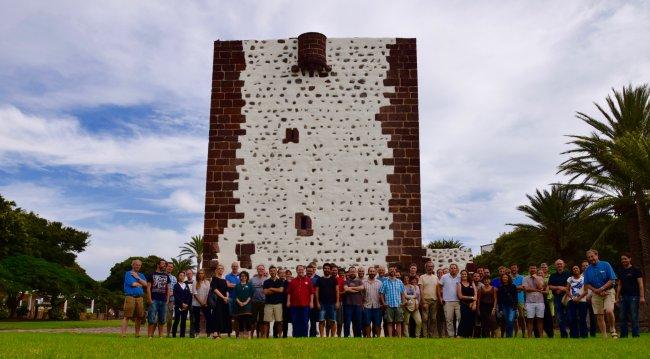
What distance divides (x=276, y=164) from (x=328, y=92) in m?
→ 2.10

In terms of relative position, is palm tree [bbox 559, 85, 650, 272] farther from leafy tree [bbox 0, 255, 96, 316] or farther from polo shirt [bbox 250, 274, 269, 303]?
leafy tree [bbox 0, 255, 96, 316]

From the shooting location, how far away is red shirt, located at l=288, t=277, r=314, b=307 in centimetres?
1055

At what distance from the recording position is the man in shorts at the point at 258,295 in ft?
35.2

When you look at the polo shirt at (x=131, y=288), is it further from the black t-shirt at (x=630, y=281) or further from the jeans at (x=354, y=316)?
the black t-shirt at (x=630, y=281)

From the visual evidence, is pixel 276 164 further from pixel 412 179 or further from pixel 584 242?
pixel 584 242

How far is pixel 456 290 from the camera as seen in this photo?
1077 cm

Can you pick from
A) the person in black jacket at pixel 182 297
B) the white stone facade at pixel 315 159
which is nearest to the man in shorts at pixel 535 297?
the white stone facade at pixel 315 159

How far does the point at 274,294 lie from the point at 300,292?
500 millimetres

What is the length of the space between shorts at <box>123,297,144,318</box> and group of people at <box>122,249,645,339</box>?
2cm

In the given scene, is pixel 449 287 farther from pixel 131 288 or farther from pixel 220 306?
pixel 131 288

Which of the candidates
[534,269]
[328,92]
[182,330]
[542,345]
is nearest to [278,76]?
[328,92]

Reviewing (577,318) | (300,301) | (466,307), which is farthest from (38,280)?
(577,318)

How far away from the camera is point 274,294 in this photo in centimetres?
1075

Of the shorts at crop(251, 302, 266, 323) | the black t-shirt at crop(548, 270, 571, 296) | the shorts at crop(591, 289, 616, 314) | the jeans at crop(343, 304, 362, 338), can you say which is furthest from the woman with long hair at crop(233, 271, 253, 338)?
the shorts at crop(591, 289, 616, 314)
